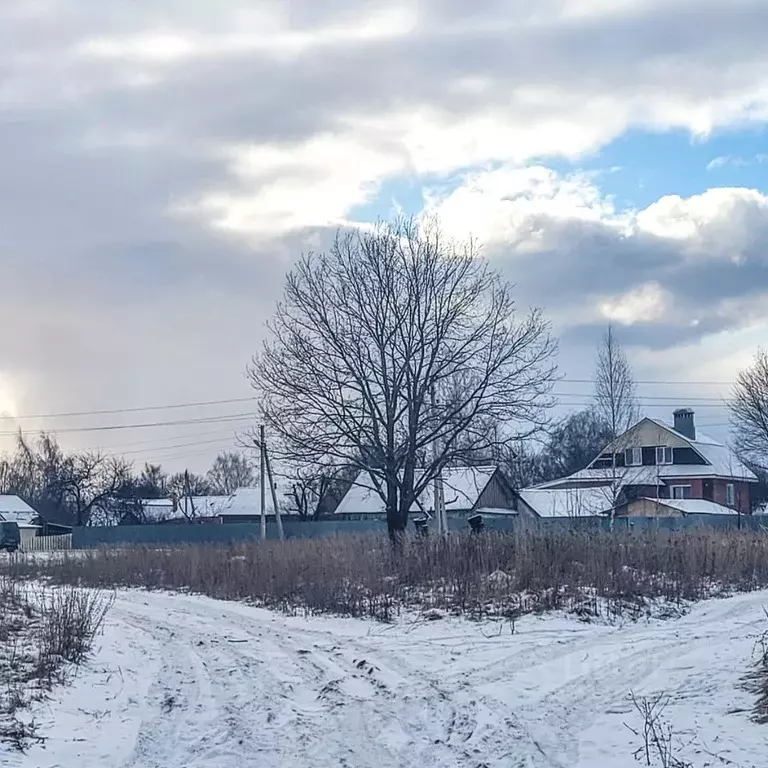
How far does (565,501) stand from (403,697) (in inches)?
1758

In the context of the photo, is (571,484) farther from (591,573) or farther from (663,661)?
(663,661)

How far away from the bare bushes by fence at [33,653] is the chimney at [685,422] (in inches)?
2435

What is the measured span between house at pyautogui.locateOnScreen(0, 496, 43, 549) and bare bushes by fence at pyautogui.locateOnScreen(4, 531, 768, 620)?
60.4 meters

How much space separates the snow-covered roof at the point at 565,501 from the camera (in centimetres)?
4625

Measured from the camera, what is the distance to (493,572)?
20.2m

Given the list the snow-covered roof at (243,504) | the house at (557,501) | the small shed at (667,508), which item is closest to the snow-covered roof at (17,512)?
the snow-covered roof at (243,504)

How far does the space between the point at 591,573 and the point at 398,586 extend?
3.85 metres

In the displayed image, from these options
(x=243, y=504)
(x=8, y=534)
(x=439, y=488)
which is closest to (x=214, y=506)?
(x=243, y=504)

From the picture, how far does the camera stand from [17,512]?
86.4m

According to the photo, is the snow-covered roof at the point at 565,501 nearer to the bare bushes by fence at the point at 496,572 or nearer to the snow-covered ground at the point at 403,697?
the bare bushes by fence at the point at 496,572

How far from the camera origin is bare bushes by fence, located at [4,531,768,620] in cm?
1894

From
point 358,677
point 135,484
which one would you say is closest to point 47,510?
point 135,484

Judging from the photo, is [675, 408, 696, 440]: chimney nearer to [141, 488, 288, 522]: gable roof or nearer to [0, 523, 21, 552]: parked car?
[141, 488, 288, 522]: gable roof

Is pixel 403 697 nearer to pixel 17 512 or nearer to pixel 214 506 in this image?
pixel 17 512
